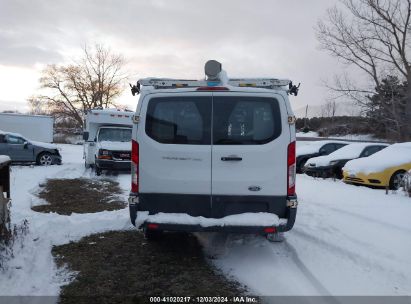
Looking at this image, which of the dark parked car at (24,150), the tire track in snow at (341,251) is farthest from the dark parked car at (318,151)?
the tire track in snow at (341,251)

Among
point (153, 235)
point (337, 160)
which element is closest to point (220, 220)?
point (153, 235)

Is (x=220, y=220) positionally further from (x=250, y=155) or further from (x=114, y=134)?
(x=114, y=134)

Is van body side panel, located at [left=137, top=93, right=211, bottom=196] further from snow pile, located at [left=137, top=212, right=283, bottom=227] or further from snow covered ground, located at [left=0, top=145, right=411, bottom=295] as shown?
snow covered ground, located at [left=0, top=145, right=411, bottom=295]

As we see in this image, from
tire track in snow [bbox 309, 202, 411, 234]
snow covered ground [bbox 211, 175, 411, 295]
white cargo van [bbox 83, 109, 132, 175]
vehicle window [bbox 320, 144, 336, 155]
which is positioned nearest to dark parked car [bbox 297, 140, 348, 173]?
vehicle window [bbox 320, 144, 336, 155]

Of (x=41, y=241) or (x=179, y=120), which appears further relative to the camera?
(x=41, y=241)

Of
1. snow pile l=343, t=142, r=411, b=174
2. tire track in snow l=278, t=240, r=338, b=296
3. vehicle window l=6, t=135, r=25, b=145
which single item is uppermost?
vehicle window l=6, t=135, r=25, b=145

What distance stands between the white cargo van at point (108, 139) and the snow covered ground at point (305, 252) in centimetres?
668

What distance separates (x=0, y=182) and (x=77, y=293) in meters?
2.75

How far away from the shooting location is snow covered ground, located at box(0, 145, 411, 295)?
4.32 m

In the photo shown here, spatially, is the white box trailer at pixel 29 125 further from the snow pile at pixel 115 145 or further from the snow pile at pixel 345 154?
the snow pile at pixel 345 154

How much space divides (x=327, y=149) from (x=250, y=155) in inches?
575

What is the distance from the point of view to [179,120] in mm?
5078

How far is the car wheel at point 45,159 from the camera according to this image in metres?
18.8

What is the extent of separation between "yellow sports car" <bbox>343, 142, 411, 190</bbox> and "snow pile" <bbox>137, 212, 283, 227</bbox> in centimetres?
778
